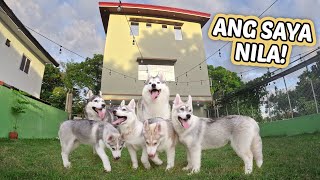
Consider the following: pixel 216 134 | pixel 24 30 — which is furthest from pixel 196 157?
pixel 24 30

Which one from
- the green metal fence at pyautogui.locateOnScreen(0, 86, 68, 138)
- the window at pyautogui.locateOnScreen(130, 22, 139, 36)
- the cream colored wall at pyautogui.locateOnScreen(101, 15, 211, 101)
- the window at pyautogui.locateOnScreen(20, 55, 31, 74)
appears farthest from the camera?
the window at pyautogui.locateOnScreen(130, 22, 139, 36)

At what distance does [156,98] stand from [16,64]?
1575cm

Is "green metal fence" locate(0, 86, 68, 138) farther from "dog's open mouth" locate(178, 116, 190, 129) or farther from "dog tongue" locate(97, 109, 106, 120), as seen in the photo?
"dog's open mouth" locate(178, 116, 190, 129)

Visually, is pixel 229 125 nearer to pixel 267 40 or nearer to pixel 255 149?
pixel 255 149

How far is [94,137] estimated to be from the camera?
6668 millimetres

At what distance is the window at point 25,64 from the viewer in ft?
72.9

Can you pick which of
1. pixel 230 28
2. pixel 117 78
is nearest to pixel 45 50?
pixel 117 78

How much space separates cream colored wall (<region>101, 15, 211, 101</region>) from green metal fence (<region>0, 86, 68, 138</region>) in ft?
16.4

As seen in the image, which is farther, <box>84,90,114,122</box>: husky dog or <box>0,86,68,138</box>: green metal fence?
<box>0,86,68,138</box>: green metal fence

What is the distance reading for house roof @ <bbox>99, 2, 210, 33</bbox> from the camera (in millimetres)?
26828

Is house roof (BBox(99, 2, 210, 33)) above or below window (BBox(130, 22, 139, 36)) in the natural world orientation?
above

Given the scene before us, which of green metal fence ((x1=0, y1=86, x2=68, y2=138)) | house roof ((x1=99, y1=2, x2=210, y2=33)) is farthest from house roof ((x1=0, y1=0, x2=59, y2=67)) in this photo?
house roof ((x1=99, y1=2, x2=210, y2=33))

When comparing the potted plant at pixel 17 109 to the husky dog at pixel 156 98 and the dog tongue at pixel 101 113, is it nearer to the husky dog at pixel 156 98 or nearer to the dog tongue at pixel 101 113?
the dog tongue at pixel 101 113

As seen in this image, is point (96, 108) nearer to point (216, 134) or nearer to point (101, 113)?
point (101, 113)
